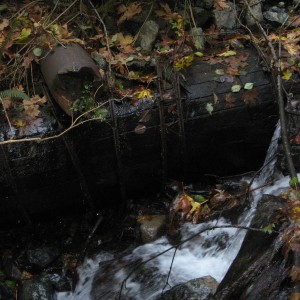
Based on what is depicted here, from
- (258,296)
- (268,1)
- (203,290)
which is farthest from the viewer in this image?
(268,1)

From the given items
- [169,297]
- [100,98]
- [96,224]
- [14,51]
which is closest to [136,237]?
[96,224]

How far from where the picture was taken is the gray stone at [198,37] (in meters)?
4.83

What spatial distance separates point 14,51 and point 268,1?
11.6 feet

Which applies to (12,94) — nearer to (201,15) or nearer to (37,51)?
(37,51)

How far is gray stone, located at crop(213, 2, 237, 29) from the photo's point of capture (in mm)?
5180

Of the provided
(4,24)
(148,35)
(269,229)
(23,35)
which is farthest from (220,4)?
(269,229)

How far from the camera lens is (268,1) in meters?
5.62

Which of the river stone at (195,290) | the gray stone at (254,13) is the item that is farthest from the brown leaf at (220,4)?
the river stone at (195,290)

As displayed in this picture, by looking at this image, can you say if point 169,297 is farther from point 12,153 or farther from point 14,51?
point 14,51

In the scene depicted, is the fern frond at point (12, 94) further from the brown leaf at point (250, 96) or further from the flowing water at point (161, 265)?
the brown leaf at point (250, 96)

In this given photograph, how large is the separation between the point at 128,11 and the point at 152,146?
5.96 ft

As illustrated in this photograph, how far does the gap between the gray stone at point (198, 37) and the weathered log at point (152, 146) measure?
0.35 m

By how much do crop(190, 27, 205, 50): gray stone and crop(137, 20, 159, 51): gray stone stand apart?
45 centimetres

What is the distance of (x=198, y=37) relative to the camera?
193 inches
